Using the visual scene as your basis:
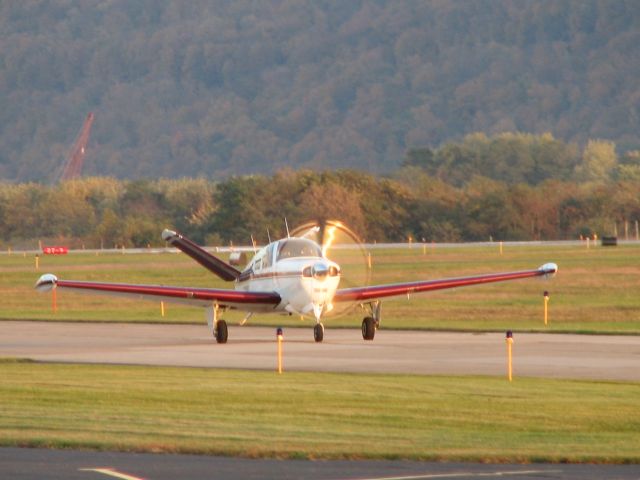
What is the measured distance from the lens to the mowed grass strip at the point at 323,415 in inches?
645

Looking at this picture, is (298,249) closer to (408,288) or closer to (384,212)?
(408,288)

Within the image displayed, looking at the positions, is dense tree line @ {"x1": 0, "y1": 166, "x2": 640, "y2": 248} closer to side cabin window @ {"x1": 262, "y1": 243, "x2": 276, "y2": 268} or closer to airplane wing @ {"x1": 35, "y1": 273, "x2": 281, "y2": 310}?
side cabin window @ {"x1": 262, "y1": 243, "x2": 276, "y2": 268}

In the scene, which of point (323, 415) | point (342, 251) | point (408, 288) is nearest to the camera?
point (323, 415)

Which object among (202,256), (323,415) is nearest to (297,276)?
(202,256)

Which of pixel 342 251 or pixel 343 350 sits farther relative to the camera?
pixel 342 251


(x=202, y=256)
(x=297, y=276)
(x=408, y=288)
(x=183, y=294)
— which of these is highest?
(x=202, y=256)

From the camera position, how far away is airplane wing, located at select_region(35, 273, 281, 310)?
33906 millimetres

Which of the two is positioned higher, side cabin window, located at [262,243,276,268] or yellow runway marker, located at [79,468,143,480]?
side cabin window, located at [262,243,276,268]

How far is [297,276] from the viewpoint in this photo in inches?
1345

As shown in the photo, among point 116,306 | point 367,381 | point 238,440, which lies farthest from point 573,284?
point 238,440

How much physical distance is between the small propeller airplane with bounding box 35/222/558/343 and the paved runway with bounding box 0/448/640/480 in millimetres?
17910

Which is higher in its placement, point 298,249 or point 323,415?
point 298,249

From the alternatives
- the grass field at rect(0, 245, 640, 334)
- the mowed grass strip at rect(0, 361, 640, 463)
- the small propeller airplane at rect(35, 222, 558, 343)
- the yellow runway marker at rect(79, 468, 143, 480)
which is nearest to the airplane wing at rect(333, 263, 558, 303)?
the small propeller airplane at rect(35, 222, 558, 343)

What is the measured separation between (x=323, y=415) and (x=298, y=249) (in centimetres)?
1547
